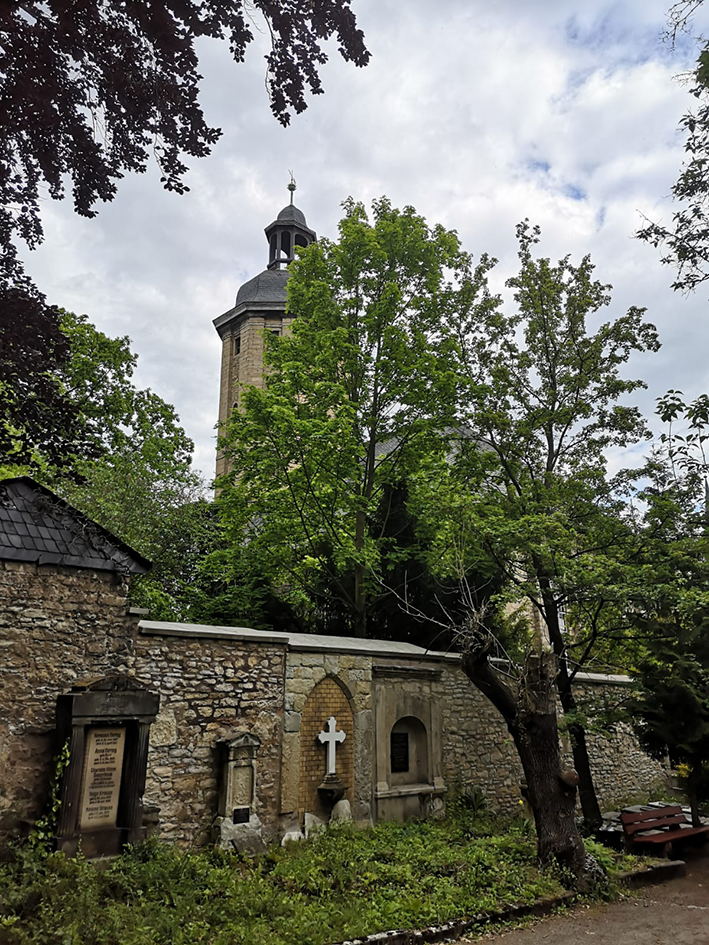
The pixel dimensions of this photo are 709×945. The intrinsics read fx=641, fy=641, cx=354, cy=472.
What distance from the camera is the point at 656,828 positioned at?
1033cm

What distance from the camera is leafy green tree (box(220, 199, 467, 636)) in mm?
12922

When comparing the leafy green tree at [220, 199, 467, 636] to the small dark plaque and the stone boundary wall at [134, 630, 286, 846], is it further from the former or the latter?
the stone boundary wall at [134, 630, 286, 846]

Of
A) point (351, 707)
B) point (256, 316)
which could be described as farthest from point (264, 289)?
point (351, 707)

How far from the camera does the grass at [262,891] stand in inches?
215

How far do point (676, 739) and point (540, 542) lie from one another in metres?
3.94

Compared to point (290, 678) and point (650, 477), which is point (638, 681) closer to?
point (650, 477)

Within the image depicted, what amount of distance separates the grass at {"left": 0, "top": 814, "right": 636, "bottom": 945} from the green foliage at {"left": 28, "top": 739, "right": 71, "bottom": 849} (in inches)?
8.4

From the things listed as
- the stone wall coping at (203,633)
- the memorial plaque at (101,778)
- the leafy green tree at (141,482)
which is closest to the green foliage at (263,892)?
the memorial plaque at (101,778)

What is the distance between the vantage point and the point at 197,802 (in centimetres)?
848


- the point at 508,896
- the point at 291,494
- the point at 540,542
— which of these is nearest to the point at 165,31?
the point at 508,896

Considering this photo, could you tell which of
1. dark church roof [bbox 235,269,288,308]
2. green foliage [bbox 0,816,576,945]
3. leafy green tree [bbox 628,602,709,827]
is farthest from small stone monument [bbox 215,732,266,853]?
dark church roof [bbox 235,269,288,308]

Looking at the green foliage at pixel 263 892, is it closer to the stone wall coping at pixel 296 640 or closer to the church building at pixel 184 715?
the church building at pixel 184 715

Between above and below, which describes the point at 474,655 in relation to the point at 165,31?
below

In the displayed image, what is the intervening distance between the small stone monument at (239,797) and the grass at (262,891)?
0.32 metres
